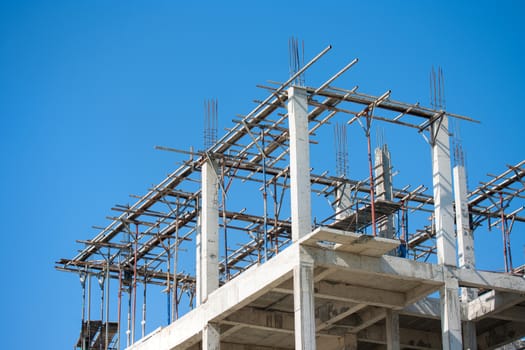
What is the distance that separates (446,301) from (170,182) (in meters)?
13.2

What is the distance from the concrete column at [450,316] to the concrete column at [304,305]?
511 cm

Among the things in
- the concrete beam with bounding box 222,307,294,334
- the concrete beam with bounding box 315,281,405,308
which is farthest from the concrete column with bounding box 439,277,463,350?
the concrete beam with bounding box 222,307,294,334

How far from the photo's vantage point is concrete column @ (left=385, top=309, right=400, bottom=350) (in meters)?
45.6

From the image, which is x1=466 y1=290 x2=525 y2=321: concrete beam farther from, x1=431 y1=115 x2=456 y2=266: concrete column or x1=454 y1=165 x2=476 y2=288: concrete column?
x1=431 y1=115 x2=456 y2=266: concrete column

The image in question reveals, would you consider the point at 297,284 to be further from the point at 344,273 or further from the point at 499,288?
the point at 499,288

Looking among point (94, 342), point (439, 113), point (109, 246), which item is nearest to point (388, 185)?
point (439, 113)

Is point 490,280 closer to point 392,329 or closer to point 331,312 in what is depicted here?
point 392,329

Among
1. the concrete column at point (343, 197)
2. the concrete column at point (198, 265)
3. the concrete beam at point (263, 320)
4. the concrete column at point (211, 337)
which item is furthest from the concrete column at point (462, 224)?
the concrete column at point (198, 265)

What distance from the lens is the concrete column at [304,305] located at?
39.7 meters

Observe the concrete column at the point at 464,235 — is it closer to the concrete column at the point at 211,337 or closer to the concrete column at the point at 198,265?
the concrete column at the point at 211,337

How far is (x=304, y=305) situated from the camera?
4009cm

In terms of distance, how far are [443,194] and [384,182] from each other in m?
5.12

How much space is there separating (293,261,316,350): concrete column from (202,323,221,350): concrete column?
5.65 metres

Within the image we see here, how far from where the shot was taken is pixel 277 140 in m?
46.8
